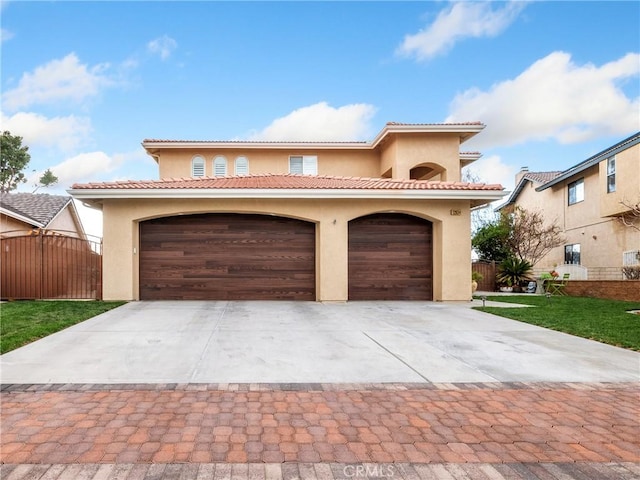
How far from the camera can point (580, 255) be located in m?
20.1

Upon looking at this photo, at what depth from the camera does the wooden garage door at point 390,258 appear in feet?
37.7

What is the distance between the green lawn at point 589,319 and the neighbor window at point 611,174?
669 centimetres

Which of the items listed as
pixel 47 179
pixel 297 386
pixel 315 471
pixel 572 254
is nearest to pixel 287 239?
pixel 297 386

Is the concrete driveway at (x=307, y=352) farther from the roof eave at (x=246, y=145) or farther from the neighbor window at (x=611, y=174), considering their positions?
the neighbor window at (x=611, y=174)

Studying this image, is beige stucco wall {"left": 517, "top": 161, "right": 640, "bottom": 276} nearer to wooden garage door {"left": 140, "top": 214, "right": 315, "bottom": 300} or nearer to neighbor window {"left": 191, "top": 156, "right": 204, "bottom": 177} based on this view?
wooden garage door {"left": 140, "top": 214, "right": 315, "bottom": 300}

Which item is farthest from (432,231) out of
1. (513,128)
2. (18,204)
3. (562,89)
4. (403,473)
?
(513,128)

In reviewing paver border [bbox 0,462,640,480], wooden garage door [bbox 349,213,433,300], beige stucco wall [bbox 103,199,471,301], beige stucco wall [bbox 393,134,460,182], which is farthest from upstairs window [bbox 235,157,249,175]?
paver border [bbox 0,462,640,480]

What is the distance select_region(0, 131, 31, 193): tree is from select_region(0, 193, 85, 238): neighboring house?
13851 millimetres

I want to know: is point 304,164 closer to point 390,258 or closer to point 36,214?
point 390,258

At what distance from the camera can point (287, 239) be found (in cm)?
1148

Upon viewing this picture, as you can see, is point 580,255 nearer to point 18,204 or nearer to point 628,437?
point 628,437

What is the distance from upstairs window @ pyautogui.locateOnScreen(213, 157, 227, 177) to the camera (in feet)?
59.2

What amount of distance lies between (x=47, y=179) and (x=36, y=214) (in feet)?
86.1

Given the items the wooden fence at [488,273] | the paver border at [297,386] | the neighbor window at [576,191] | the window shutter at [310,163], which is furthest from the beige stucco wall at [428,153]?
the paver border at [297,386]
